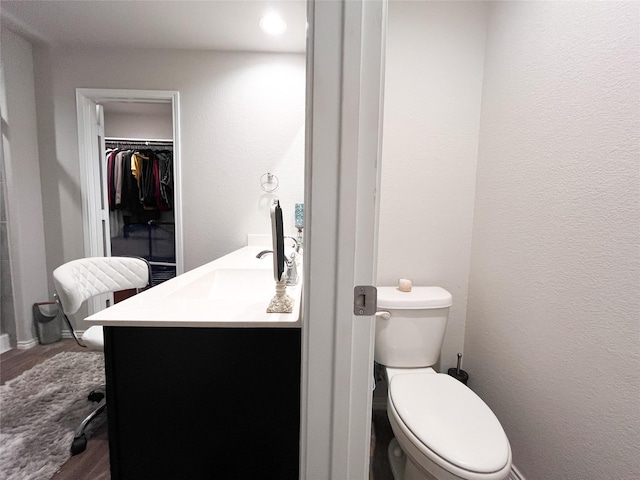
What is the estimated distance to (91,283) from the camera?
154cm

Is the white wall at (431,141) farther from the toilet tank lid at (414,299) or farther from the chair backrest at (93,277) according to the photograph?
the chair backrest at (93,277)

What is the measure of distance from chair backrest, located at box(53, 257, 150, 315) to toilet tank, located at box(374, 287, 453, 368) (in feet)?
4.85

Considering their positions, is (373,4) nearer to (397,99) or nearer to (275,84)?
(397,99)

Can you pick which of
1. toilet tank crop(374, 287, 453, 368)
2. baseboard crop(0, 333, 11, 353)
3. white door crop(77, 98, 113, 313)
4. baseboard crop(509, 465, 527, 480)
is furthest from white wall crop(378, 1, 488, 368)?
baseboard crop(0, 333, 11, 353)

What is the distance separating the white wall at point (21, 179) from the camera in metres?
1.88

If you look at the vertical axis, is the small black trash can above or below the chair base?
above

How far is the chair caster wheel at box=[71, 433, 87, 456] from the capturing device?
3.88 feet

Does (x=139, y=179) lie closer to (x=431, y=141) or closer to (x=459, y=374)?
(x=431, y=141)

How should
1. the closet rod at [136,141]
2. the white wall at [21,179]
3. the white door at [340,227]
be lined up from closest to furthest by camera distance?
the white door at [340,227], the white wall at [21,179], the closet rod at [136,141]

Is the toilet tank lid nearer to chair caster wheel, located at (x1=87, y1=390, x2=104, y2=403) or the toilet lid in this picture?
the toilet lid

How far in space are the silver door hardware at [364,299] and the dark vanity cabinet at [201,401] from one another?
29cm

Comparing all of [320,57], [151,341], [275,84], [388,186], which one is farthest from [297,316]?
[275,84]

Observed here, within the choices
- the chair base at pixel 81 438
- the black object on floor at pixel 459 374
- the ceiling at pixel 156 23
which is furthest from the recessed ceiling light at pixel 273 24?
the chair base at pixel 81 438

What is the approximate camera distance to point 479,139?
1401 mm
